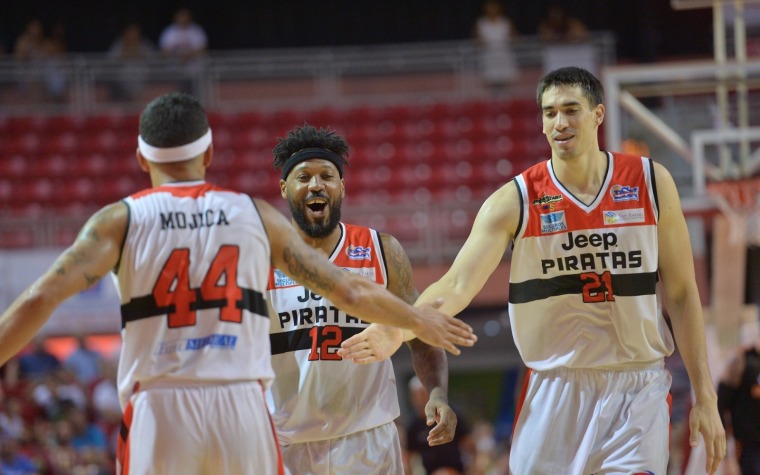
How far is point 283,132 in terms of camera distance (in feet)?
68.7

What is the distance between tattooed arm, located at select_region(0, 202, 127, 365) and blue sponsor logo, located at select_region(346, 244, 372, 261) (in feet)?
6.72

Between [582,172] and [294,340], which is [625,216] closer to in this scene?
[582,172]

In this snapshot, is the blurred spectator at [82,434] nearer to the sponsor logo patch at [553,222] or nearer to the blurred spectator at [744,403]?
the blurred spectator at [744,403]

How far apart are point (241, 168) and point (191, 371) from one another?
52.0 ft

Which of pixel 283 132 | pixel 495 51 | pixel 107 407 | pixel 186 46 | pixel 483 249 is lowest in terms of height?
pixel 107 407

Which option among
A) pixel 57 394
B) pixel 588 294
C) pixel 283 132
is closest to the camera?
pixel 588 294

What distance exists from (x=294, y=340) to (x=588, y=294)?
1.71 meters

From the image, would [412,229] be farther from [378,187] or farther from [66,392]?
[66,392]

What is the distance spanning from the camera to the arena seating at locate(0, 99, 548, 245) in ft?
65.4

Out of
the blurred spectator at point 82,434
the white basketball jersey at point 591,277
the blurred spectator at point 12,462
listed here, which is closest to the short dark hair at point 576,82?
the white basketball jersey at point 591,277

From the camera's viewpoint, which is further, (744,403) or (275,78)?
(275,78)

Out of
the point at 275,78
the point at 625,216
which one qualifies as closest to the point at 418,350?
the point at 625,216

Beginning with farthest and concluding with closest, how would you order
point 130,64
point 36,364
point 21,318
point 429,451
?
1. point 130,64
2. point 36,364
3. point 429,451
4. point 21,318

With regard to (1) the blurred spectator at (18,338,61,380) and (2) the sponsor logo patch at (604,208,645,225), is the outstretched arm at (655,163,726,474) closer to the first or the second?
(2) the sponsor logo patch at (604,208,645,225)
